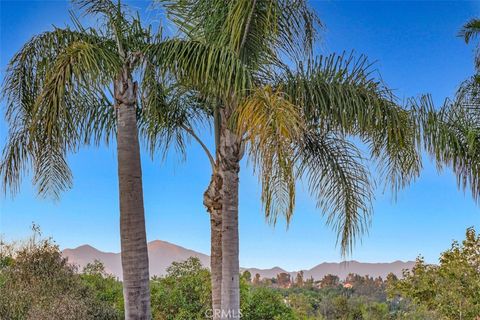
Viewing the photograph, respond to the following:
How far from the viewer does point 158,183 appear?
10125 millimetres

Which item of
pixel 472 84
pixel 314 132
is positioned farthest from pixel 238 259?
pixel 472 84

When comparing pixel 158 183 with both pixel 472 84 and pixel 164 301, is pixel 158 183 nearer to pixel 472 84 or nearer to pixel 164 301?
pixel 164 301

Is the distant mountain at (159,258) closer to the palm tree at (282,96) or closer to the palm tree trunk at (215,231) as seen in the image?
the palm tree trunk at (215,231)

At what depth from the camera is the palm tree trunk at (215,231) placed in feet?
22.2

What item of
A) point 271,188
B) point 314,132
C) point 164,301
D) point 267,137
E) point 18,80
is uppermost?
point 18,80

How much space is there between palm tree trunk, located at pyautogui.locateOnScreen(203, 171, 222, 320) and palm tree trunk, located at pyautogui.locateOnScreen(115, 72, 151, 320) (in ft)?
4.96

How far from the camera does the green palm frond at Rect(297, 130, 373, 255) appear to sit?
729 cm

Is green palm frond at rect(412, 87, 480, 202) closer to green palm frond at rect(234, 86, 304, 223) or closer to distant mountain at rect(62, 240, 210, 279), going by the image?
green palm frond at rect(234, 86, 304, 223)

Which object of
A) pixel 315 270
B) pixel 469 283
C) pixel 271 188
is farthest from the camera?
pixel 315 270

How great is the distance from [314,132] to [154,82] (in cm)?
223

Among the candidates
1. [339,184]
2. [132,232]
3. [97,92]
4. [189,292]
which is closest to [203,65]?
[97,92]

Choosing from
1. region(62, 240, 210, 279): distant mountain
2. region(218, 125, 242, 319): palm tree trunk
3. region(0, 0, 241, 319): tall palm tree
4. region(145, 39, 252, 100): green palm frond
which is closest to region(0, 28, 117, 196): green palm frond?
region(0, 0, 241, 319): tall palm tree

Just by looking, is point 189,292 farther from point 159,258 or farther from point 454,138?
point 454,138

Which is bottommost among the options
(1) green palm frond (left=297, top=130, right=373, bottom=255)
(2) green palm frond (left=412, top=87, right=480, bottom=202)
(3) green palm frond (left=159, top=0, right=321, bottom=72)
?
(1) green palm frond (left=297, top=130, right=373, bottom=255)
